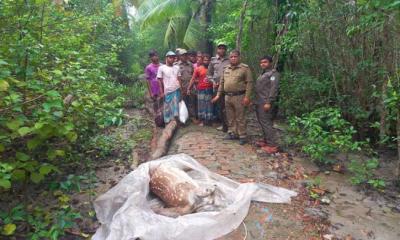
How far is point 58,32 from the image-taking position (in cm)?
514

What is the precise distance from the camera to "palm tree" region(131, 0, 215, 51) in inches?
484

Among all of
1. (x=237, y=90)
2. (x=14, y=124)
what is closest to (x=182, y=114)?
(x=237, y=90)

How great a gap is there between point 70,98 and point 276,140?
4.20 meters

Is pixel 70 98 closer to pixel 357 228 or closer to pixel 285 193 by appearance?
pixel 285 193

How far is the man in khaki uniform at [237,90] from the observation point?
21.0ft

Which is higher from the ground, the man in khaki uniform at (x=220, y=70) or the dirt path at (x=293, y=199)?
the man in khaki uniform at (x=220, y=70)

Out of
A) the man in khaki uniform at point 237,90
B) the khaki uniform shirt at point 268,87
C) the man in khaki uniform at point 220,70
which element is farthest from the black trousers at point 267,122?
the man in khaki uniform at point 220,70

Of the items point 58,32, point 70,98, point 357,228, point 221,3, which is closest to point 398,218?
point 357,228

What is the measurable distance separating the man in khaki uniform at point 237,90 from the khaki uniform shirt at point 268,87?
182 mm

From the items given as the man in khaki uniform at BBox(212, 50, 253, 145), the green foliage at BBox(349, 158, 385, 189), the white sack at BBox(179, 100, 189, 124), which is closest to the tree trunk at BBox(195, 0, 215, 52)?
the white sack at BBox(179, 100, 189, 124)

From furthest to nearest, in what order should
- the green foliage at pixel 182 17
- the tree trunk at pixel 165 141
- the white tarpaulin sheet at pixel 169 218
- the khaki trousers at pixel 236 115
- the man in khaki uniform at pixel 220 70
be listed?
the green foliage at pixel 182 17 → the man in khaki uniform at pixel 220 70 → the khaki trousers at pixel 236 115 → the tree trunk at pixel 165 141 → the white tarpaulin sheet at pixel 169 218

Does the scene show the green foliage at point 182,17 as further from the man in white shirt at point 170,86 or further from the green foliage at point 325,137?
the green foliage at point 325,137

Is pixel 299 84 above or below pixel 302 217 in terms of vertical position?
above

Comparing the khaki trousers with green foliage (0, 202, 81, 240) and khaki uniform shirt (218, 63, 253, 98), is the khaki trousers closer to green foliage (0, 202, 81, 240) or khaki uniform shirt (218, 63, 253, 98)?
khaki uniform shirt (218, 63, 253, 98)
